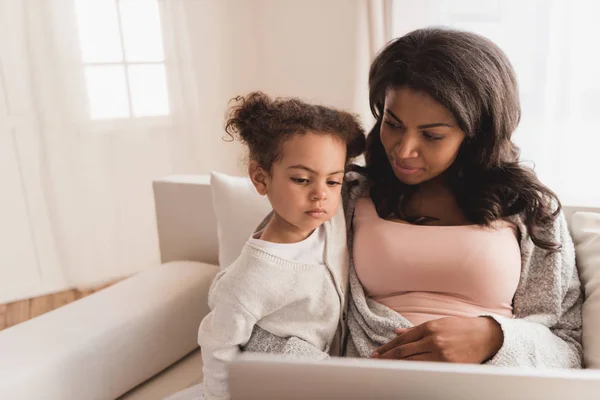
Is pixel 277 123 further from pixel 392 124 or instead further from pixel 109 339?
pixel 109 339

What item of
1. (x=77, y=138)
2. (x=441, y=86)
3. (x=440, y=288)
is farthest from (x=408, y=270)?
(x=77, y=138)

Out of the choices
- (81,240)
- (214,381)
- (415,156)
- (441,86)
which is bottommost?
(81,240)

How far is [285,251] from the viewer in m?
1.07

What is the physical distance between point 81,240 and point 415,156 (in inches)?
87.8

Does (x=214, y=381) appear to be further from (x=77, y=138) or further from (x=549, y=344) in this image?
(x=77, y=138)

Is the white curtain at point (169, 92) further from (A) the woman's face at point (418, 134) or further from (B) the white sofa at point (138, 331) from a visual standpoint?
(A) the woman's face at point (418, 134)

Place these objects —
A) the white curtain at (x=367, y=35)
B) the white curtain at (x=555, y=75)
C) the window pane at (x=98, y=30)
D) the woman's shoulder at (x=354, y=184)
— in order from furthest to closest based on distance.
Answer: the window pane at (x=98, y=30) → the white curtain at (x=367, y=35) → the white curtain at (x=555, y=75) → the woman's shoulder at (x=354, y=184)

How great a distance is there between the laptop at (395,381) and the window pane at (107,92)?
101 inches

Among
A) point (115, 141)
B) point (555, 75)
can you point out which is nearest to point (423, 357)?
point (555, 75)

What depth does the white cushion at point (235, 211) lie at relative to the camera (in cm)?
140

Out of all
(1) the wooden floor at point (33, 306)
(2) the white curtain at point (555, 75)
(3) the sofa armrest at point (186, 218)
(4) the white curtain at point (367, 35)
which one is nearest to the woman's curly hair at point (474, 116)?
(3) the sofa armrest at point (186, 218)

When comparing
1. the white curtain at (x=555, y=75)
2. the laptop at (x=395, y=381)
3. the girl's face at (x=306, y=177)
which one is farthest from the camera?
the white curtain at (x=555, y=75)

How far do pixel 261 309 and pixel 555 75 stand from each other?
1.86 meters

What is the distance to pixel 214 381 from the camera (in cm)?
104
